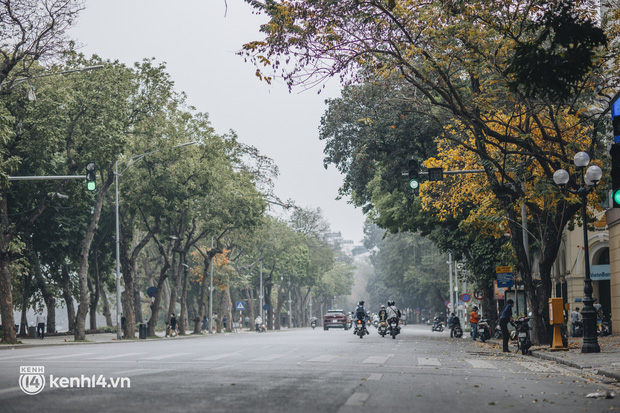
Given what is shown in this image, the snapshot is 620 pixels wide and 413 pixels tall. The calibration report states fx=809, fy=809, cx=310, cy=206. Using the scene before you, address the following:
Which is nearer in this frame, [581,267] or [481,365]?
[481,365]

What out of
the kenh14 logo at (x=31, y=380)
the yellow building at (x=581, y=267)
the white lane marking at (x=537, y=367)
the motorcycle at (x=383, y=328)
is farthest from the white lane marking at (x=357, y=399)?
the motorcycle at (x=383, y=328)

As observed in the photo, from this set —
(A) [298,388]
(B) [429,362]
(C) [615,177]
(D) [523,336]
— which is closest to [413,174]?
(D) [523,336]

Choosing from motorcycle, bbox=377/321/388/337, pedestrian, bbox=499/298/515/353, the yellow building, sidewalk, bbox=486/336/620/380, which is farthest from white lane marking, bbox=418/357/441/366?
motorcycle, bbox=377/321/388/337

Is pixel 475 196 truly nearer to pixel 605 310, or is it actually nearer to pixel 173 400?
pixel 605 310

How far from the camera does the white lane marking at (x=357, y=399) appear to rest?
357 inches

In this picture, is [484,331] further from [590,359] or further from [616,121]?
[616,121]

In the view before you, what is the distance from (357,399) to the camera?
31.1 feet

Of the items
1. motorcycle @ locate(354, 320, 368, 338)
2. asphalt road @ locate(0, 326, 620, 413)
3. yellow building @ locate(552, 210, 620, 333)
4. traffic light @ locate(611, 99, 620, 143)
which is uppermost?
traffic light @ locate(611, 99, 620, 143)

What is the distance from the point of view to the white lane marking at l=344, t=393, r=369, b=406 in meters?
9.07

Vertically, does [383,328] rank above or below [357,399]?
below

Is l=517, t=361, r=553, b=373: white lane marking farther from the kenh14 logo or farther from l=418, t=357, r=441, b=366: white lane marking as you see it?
the kenh14 logo

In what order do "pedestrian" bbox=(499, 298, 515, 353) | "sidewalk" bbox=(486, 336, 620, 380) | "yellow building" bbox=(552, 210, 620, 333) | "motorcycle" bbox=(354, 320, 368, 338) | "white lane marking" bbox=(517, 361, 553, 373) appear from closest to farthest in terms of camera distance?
1. "sidewalk" bbox=(486, 336, 620, 380)
2. "white lane marking" bbox=(517, 361, 553, 373)
3. "pedestrian" bbox=(499, 298, 515, 353)
4. "yellow building" bbox=(552, 210, 620, 333)
5. "motorcycle" bbox=(354, 320, 368, 338)

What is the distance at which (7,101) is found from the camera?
107 feet

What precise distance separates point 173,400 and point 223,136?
3927cm
